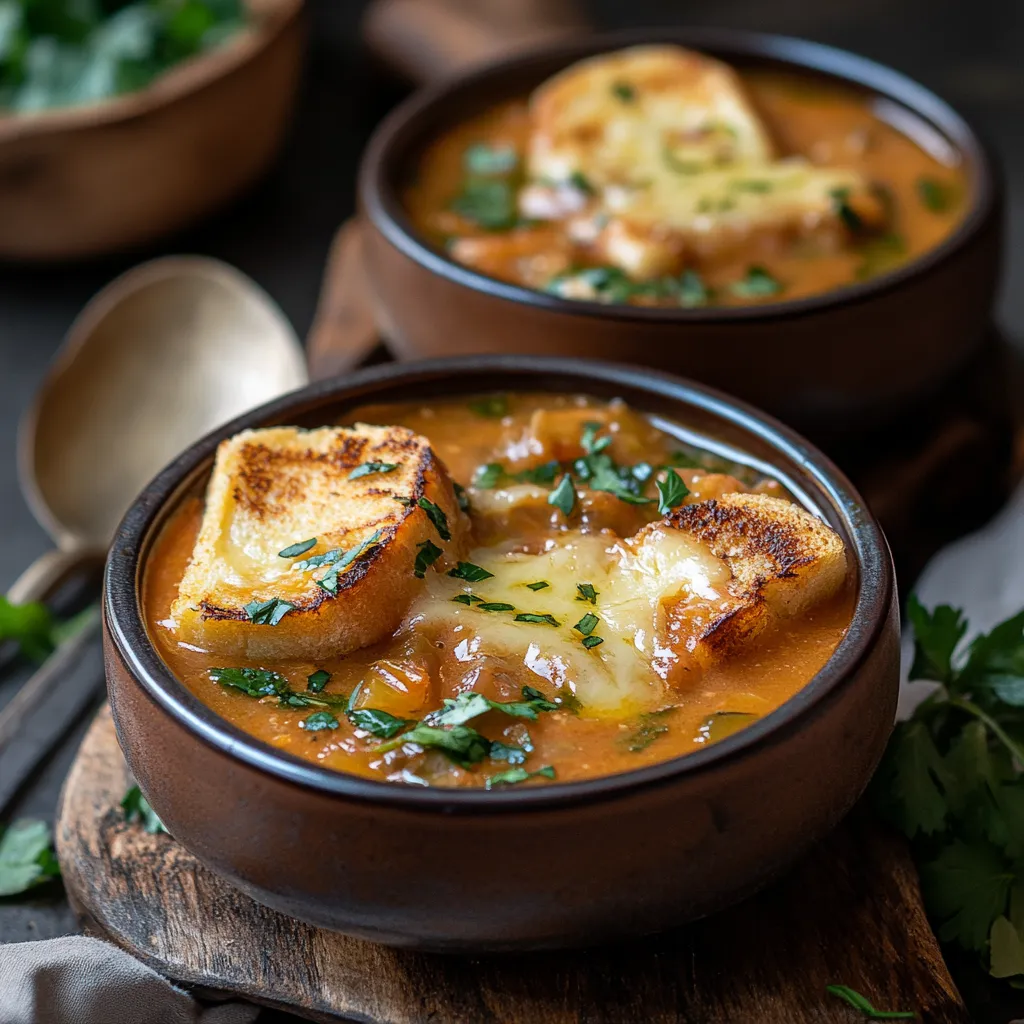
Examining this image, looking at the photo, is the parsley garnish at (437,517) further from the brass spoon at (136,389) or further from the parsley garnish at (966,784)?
the brass spoon at (136,389)

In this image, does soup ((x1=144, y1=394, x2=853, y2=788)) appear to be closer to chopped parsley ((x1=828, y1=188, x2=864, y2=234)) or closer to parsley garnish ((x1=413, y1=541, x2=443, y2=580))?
parsley garnish ((x1=413, y1=541, x2=443, y2=580))

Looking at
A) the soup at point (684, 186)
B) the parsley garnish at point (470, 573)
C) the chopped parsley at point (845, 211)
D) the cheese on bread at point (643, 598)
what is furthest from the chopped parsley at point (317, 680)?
the chopped parsley at point (845, 211)

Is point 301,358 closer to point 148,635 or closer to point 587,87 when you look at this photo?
point 587,87

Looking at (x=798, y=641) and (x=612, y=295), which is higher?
(x=798, y=641)

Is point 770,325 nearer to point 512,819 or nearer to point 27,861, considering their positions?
point 512,819

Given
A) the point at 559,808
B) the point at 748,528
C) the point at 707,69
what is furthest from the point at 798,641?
the point at 707,69

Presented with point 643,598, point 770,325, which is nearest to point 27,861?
point 643,598

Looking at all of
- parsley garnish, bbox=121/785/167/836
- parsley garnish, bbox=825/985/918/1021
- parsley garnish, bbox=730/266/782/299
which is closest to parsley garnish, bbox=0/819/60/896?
parsley garnish, bbox=121/785/167/836
